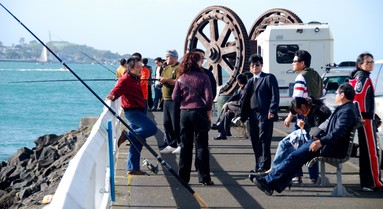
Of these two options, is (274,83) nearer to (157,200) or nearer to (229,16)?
(157,200)

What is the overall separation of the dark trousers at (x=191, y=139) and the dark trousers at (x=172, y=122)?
9.75 feet

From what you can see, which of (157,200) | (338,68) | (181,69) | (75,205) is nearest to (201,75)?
(181,69)

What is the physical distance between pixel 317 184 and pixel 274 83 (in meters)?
1.73

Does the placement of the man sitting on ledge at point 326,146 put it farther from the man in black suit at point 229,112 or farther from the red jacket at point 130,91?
the man in black suit at point 229,112

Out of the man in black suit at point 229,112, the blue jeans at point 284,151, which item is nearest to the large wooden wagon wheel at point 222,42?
the man in black suit at point 229,112

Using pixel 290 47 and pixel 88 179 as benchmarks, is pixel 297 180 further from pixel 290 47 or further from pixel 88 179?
pixel 290 47

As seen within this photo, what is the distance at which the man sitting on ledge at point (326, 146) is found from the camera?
1028 cm

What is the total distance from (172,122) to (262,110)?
2.59 metres

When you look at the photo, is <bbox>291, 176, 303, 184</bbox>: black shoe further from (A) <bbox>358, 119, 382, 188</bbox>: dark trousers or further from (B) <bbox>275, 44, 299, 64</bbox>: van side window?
(B) <bbox>275, 44, 299, 64</bbox>: van side window

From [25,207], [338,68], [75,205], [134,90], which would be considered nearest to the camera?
[75,205]

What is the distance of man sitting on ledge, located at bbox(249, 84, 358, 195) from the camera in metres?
10.3

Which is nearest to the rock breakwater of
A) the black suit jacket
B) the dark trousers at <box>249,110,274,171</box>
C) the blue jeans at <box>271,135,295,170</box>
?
the dark trousers at <box>249,110,274,171</box>

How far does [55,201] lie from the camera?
5.46 m

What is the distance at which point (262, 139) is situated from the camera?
12484 millimetres
